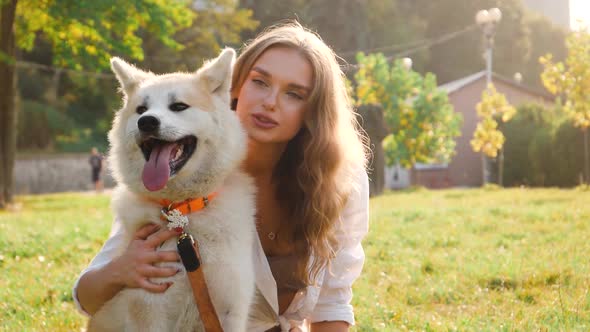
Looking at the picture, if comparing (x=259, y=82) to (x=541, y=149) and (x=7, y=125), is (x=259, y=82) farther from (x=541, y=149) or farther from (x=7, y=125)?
(x=541, y=149)

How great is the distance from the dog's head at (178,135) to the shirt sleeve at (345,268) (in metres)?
0.84

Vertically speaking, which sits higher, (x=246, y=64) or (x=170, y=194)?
(x=246, y=64)

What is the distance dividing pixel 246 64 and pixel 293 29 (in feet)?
1.09

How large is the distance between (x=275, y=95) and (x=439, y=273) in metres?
2.95

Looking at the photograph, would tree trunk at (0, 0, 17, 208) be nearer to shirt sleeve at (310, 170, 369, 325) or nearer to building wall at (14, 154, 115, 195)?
building wall at (14, 154, 115, 195)

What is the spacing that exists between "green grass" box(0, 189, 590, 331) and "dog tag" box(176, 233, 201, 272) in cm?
176

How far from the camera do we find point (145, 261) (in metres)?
2.43

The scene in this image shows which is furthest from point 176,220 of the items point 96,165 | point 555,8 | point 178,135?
point 555,8

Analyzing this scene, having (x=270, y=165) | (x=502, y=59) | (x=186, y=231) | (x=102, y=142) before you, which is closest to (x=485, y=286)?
(x=270, y=165)

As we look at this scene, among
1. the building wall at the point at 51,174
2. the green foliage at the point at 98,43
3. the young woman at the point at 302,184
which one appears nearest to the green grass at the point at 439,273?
the young woman at the point at 302,184

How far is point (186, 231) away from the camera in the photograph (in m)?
2.52

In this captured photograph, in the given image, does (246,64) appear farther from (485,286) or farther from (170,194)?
(485,286)

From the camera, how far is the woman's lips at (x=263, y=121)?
3.06 m

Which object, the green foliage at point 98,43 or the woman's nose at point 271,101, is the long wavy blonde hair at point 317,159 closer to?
the woman's nose at point 271,101
